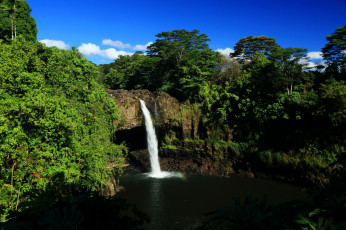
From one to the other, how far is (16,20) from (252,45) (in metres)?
34.5

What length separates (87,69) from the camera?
47.7 feet

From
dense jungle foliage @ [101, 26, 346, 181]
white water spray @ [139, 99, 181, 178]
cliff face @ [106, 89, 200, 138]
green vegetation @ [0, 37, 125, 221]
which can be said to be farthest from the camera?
white water spray @ [139, 99, 181, 178]

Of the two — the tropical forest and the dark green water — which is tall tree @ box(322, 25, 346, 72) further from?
the dark green water

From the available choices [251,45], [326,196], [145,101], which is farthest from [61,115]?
[251,45]

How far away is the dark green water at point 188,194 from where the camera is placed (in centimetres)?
1338

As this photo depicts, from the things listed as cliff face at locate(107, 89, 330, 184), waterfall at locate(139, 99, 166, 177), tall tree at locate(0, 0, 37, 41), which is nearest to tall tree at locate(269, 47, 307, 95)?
cliff face at locate(107, 89, 330, 184)

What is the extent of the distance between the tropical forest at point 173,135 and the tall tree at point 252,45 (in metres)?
9.15

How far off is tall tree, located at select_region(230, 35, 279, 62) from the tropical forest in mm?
9149

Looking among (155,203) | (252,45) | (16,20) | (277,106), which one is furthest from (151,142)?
(252,45)

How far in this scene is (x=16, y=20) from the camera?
2198 centimetres

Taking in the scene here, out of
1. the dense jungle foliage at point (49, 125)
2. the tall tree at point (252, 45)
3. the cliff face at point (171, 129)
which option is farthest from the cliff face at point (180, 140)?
the tall tree at point (252, 45)

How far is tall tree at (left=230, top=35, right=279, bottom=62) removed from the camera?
119ft

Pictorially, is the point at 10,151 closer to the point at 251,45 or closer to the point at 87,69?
the point at 87,69

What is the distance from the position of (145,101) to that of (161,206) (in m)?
13.0
